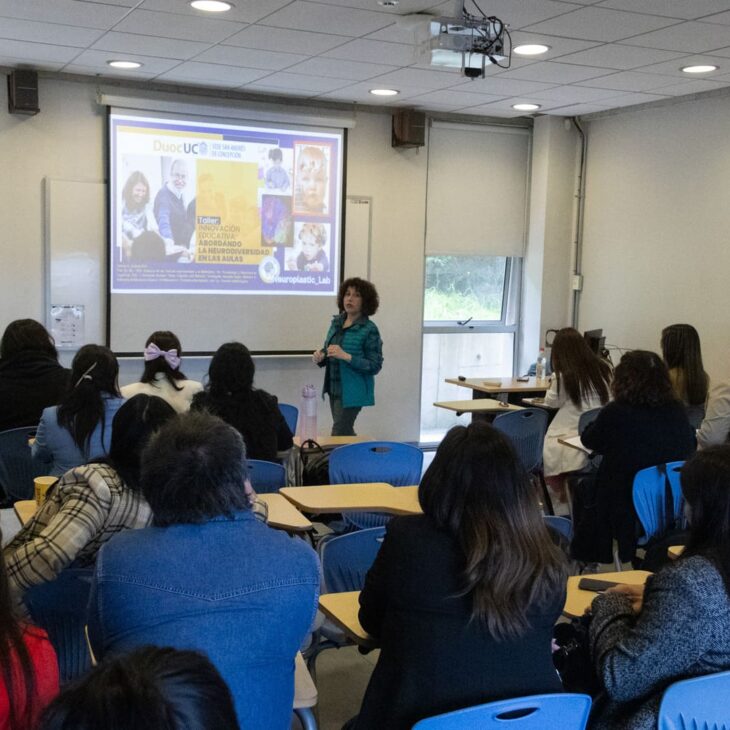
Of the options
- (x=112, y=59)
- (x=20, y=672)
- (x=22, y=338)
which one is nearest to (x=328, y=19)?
(x=112, y=59)

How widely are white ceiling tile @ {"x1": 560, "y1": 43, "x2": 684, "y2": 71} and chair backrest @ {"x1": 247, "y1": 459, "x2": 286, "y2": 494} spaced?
322 centimetres

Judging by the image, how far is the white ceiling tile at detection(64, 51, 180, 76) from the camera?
6000 mm

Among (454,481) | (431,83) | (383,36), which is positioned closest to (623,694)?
(454,481)

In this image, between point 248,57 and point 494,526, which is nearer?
point 494,526

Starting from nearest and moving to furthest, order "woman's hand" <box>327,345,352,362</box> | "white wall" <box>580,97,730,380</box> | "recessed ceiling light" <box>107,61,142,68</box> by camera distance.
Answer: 1. "recessed ceiling light" <box>107,61,142,68</box>
2. "woman's hand" <box>327,345,352,362</box>
3. "white wall" <box>580,97,730,380</box>

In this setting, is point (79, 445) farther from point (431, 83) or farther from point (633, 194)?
point (633, 194)

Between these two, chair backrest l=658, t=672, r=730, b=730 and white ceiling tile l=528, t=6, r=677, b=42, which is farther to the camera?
white ceiling tile l=528, t=6, r=677, b=42

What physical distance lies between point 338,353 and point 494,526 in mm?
4485

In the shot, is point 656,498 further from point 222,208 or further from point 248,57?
point 222,208

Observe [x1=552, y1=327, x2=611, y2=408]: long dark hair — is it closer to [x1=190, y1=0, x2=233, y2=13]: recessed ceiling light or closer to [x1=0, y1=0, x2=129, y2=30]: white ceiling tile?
[x1=190, y1=0, x2=233, y2=13]: recessed ceiling light

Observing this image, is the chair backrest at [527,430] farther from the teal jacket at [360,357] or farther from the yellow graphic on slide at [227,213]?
the yellow graphic on slide at [227,213]

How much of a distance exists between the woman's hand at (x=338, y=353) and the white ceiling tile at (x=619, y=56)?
7.88ft

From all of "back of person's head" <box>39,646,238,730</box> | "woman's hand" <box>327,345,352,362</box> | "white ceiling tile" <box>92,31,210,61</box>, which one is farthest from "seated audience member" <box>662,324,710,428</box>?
"back of person's head" <box>39,646,238,730</box>

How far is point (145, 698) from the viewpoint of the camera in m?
0.91
